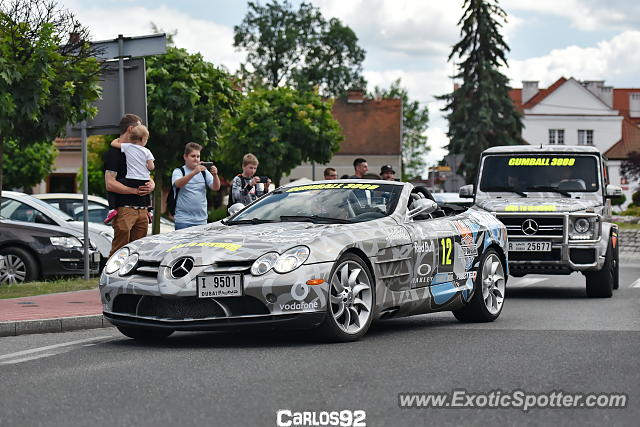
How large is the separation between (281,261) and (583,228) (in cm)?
736

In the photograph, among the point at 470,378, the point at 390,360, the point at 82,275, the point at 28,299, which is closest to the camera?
the point at 470,378

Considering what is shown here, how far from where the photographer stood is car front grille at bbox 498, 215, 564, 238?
14734mm

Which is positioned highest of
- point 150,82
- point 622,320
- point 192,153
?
point 150,82

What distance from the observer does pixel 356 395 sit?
20.5ft

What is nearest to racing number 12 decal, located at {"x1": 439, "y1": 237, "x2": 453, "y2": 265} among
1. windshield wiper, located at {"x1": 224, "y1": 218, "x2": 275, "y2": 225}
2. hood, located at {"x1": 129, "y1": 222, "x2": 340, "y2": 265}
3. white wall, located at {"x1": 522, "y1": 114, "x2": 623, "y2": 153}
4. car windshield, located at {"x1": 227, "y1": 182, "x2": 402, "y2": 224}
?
car windshield, located at {"x1": 227, "y1": 182, "x2": 402, "y2": 224}

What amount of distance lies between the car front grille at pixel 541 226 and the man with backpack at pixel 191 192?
4121 mm

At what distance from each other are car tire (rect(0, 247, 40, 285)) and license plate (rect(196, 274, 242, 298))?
878 centimetres

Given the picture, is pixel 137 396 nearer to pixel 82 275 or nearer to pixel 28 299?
→ pixel 28 299

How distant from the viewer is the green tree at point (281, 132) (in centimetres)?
3928

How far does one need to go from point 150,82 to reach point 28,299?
13327mm

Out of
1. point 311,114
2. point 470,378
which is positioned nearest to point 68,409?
point 470,378

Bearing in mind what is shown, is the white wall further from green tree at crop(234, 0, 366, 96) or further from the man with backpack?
the man with backpack

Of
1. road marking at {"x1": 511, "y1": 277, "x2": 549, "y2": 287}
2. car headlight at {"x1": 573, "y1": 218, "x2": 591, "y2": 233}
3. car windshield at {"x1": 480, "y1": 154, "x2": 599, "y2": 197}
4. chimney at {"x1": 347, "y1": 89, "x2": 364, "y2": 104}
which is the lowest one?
road marking at {"x1": 511, "y1": 277, "x2": 549, "y2": 287}

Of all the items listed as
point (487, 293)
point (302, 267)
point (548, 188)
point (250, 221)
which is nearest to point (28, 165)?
point (548, 188)
